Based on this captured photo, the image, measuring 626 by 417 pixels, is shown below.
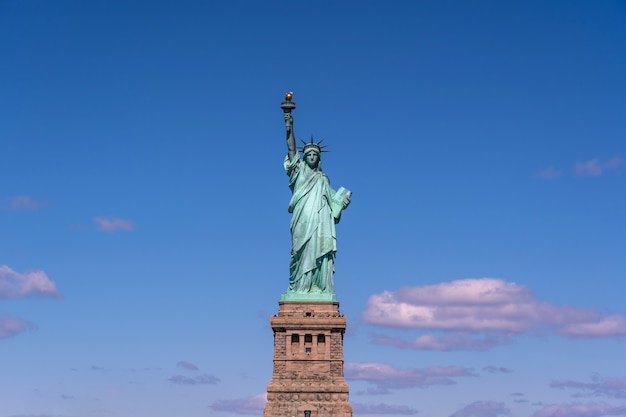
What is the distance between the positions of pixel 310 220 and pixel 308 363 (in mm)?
9664

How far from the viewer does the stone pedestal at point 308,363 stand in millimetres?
84500

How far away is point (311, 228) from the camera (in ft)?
292

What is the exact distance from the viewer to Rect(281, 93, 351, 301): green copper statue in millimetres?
88062

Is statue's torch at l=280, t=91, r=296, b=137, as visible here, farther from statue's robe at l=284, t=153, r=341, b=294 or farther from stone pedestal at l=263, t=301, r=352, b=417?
stone pedestal at l=263, t=301, r=352, b=417

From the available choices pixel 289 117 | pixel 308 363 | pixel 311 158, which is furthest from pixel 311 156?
pixel 308 363

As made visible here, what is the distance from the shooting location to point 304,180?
8994 centimetres

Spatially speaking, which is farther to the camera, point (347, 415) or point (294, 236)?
point (294, 236)

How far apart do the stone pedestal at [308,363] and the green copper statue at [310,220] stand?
4.23ft

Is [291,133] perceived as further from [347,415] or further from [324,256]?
[347,415]

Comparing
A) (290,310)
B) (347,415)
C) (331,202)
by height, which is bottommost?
(347,415)

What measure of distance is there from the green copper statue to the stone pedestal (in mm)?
1289

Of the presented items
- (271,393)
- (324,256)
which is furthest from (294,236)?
(271,393)

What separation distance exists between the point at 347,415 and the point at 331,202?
14766 millimetres

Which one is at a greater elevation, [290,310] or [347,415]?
[290,310]
